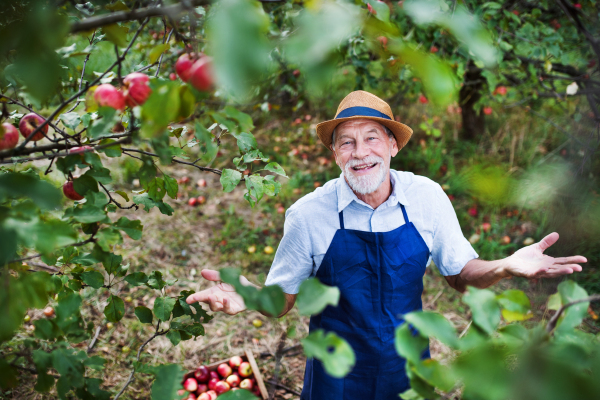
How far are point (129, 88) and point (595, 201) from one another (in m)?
2.71

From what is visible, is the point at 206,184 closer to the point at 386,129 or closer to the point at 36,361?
the point at 386,129

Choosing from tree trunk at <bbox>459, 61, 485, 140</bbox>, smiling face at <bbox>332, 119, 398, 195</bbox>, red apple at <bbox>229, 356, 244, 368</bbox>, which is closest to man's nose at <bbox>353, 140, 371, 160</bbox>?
smiling face at <bbox>332, 119, 398, 195</bbox>

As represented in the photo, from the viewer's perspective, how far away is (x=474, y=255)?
1.60 meters

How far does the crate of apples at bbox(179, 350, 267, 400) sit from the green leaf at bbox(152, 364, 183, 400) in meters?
1.51

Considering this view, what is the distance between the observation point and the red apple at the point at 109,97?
0.76 meters

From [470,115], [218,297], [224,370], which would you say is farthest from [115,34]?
[470,115]

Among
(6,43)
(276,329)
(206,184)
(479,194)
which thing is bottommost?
(276,329)

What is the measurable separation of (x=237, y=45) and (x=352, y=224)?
128 centimetres

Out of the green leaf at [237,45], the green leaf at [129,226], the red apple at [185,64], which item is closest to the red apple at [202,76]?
the red apple at [185,64]

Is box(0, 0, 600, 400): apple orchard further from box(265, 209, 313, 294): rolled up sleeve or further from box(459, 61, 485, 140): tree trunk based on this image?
box(459, 61, 485, 140): tree trunk

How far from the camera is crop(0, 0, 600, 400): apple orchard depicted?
1.37ft

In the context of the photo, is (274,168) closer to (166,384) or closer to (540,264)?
(166,384)

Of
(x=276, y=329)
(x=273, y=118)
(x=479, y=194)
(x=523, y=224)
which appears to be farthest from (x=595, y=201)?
(x=273, y=118)

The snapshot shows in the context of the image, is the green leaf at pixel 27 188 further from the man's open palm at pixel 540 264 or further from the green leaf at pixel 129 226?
the man's open palm at pixel 540 264
